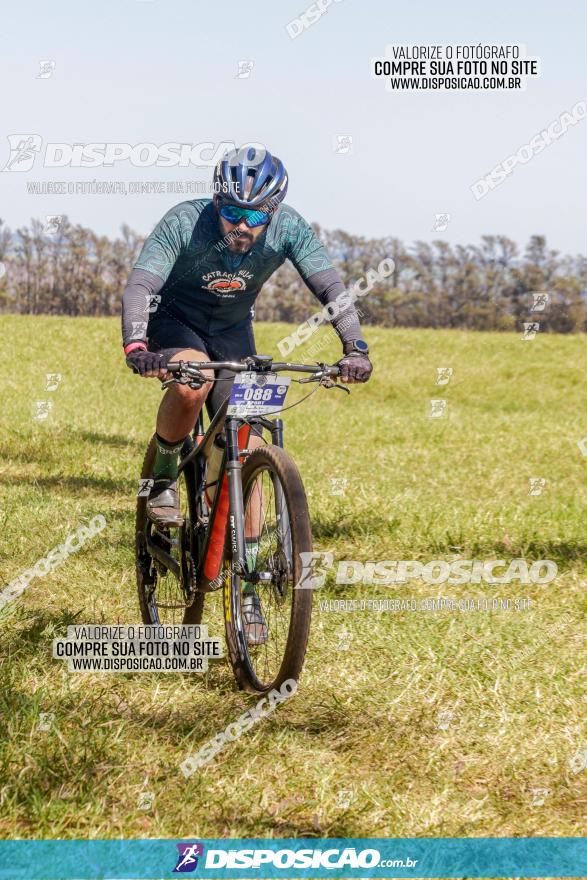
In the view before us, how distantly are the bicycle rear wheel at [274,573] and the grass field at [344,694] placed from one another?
0.69ft

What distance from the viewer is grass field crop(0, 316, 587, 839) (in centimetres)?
343

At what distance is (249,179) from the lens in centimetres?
461

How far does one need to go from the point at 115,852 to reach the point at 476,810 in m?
1.33

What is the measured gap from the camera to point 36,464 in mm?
10992

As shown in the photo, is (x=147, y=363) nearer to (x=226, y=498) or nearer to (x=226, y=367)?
(x=226, y=367)

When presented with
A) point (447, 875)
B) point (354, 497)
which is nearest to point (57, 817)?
point (447, 875)

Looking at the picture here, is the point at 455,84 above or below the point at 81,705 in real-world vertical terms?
above

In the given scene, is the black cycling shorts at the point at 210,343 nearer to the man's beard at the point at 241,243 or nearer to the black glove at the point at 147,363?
the man's beard at the point at 241,243

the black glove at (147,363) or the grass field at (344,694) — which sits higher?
the black glove at (147,363)

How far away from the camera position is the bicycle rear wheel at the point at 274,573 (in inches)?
158

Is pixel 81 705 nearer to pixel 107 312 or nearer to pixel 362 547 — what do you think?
pixel 362 547

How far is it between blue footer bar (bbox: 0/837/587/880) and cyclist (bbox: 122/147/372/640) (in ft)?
4.78

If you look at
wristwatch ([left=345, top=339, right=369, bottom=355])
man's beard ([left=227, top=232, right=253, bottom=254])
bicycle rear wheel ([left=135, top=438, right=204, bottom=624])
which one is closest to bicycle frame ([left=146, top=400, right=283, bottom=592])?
bicycle rear wheel ([left=135, top=438, right=204, bottom=624])

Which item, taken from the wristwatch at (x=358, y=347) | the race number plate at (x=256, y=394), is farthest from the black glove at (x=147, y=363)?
the wristwatch at (x=358, y=347)
